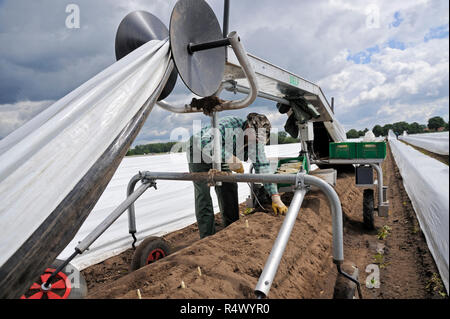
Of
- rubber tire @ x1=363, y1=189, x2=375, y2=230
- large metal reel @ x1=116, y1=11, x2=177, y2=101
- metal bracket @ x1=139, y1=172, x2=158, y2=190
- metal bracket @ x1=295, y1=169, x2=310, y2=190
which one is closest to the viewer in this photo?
metal bracket @ x1=295, y1=169, x2=310, y2=190

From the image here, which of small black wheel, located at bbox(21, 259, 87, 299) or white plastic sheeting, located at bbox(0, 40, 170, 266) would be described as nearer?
white plastic sheeting, located at bbox(0, 40, 170, 266)

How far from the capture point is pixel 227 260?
89.7 inches

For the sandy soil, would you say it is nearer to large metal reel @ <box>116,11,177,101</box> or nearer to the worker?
the worker

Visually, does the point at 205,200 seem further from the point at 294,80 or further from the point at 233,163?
the point at 294,80

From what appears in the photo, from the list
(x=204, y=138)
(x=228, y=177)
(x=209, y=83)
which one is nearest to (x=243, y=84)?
(x=204, y=138)

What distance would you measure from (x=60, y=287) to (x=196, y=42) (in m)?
1.99

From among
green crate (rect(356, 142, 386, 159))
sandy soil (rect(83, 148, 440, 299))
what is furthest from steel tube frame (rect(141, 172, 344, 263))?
green crate (rect(356, 142, 386, 159))

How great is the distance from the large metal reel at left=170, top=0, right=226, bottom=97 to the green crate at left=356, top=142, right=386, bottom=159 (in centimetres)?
312

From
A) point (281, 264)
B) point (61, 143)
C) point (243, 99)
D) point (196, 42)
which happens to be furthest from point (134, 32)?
point (281, 264)

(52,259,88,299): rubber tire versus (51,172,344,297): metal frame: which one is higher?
(51,172,344,297): metal frame

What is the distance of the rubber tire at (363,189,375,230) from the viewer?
13.7 ft

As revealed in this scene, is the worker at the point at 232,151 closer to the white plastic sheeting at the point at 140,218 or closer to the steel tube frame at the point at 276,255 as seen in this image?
the white plastic sheeting at the point at 140,218
